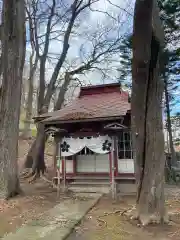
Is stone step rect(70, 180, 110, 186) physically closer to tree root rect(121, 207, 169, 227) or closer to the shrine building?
the shrine building

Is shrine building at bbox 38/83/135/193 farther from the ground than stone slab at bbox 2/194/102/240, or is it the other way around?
shrine building at bbox 38/83/135/193

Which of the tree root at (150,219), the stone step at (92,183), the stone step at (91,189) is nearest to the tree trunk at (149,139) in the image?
the tree root at (150,219)

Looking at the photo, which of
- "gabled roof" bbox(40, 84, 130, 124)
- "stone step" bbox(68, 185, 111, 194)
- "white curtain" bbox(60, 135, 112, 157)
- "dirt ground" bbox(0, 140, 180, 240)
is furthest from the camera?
"stone step" bbox(68, 185, 111, 194)

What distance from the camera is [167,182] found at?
1363 cm

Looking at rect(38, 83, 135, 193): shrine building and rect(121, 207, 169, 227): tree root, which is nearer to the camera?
rect(121, 207, 169, 227): tree root

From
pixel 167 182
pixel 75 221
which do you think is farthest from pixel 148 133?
pixel 167 182

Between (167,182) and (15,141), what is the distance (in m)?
8.18

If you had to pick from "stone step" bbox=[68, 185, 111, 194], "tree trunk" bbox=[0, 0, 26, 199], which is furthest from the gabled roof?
"stone step" bbox=[68, 185, 111, 194]

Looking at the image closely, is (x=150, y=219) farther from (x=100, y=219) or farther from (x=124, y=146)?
(x=124, y=146)

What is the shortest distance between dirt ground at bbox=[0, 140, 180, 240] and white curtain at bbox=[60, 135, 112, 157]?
171 cm

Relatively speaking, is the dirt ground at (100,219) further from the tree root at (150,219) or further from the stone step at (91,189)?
the stone step at (91,189)

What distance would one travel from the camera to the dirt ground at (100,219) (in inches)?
221

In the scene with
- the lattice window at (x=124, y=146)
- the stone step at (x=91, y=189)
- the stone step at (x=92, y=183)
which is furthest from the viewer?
the lattice window at (x=124, y=146)

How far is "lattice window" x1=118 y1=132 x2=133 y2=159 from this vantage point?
1101cm
